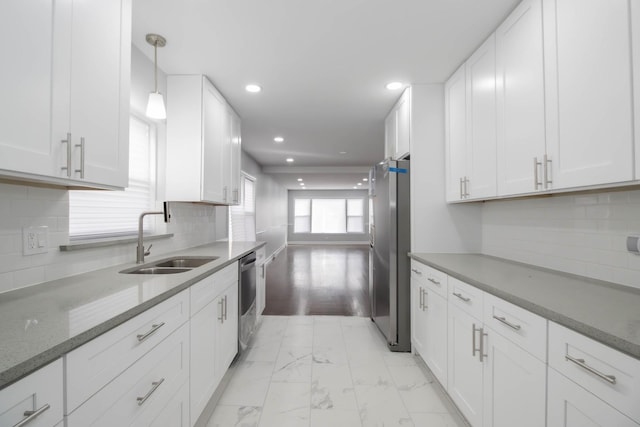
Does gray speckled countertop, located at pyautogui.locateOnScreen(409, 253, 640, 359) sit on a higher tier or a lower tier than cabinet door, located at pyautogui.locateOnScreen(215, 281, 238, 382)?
higher

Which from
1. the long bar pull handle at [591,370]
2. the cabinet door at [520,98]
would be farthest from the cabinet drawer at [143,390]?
the cabinet door at [520,98]

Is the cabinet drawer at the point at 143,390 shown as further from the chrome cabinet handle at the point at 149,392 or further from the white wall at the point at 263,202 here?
the white wall at the point at 263,202

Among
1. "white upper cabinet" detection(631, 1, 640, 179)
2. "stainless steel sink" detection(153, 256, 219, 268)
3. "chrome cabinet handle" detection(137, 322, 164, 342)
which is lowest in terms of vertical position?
"chrome cabinet handle" detection(137, 322, 164, 342)

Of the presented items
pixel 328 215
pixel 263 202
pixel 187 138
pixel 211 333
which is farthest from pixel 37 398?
pixel 328 215

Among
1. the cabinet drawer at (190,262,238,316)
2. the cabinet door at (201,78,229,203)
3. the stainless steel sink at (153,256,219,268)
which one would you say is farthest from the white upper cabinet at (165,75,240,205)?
the cabinet drawer at (190,262,238,316)

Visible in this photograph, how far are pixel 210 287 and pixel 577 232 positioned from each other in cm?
211

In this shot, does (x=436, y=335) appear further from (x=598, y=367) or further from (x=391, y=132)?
(x=391, y=132)

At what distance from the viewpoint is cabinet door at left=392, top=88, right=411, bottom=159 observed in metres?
2.69

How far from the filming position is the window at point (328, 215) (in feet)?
41.8

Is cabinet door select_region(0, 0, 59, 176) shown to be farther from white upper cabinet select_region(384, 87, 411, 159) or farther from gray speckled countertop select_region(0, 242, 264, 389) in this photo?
white upper cabinet select_region(384, 87, 411, 159)

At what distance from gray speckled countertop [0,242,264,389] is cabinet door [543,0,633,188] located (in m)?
1.83

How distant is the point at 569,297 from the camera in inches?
45.8

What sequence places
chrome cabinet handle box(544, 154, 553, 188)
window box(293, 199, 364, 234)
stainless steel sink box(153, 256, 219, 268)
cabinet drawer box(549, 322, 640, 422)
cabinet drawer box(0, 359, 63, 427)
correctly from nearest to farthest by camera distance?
1. cabinet drawer box(0, 359, 63, 427)
2. cabinet drawer box(549, 322, 640, 422)
3. chrome cabinet handle box(544, 154, 553, 188)
4. stainless steel sink box(153, 256, 219, 268)
5. window box(293, 199, 364, 234)

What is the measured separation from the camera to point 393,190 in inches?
105
